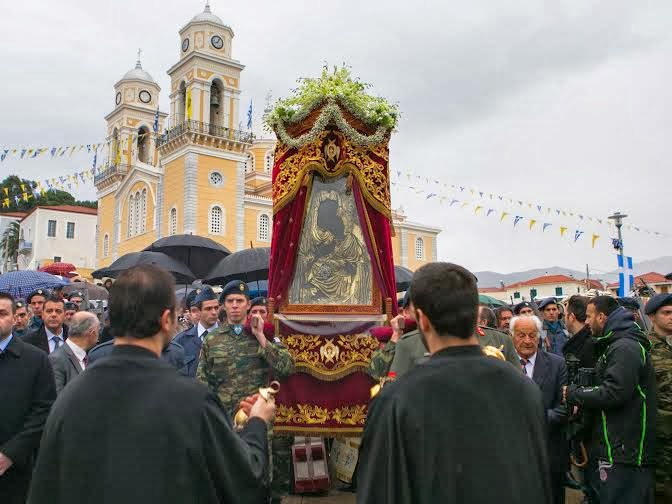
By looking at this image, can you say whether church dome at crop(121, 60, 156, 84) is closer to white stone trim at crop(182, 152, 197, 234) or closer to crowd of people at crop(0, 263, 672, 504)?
white stone trim at crop(182, 152, 197, 234)

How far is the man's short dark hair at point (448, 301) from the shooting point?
219cm

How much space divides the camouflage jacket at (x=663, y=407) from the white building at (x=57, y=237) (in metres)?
48.0

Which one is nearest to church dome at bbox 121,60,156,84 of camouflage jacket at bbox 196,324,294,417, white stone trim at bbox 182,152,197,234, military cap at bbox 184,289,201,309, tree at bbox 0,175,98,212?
white stone trim at bbox 182,152,197,234

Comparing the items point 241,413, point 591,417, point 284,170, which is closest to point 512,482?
point 241,413

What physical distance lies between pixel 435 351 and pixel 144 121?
42.5m

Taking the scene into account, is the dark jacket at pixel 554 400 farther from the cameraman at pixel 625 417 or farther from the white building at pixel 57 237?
the white building at pixel 57 237

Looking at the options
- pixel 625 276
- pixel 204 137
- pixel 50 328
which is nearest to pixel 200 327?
pixel 50 328

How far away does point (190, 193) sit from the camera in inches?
1248

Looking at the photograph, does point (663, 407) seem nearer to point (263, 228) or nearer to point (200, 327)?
point (200, 327)

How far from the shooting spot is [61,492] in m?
2.04

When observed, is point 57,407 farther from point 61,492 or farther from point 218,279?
point 218,279

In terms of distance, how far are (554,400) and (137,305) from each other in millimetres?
3811

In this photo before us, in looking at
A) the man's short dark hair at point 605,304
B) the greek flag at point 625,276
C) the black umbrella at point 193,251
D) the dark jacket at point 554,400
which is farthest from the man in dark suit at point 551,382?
the black umbrella at point 193,251

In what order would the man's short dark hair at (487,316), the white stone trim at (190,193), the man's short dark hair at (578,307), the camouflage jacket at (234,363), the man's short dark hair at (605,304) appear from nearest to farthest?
1. the man's short dark hair at (605,304)
2. the camouflage jacket at (234,363)
3. the man's short dark hair at (578,307)
4. the man's short dark hair at (487,316)
5. the white stone trim at (190,193)
